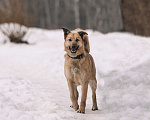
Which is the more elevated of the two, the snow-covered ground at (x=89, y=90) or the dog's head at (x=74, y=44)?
the dog's head at (x=74, y=44)

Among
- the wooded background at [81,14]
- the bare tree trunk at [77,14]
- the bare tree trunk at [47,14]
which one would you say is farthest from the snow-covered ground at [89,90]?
the bare tree trunk at [47,14]

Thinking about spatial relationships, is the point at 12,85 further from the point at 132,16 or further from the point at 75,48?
the point at 132,16

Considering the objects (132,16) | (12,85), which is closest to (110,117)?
(12,85)

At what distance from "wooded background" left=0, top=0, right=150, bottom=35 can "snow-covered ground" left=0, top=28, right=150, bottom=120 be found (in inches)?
49.5

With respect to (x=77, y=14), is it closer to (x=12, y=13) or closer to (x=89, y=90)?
(x=12, y=13)

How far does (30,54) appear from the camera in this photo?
34.8 feet

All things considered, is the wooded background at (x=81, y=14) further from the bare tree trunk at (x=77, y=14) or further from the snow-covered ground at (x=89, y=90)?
the snow-covered ground at (x=89, y=90)

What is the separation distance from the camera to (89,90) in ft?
19.7

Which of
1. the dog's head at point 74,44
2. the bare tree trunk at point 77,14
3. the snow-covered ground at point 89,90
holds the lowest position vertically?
the snow-covered ground at point 89,90

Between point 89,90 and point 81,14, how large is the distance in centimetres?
1813

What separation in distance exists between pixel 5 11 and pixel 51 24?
40.7ft

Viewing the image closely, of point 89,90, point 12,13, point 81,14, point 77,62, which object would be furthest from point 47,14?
point 77,62

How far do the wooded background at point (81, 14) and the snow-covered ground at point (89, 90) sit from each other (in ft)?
4.13

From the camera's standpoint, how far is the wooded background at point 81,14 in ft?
36.9
